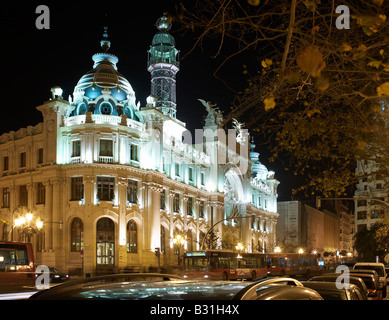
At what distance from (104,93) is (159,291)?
47.6 meters

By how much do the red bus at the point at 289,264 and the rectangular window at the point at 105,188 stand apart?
53.2 feet

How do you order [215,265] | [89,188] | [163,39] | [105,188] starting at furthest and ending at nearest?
[163,39] → [105,188] → [89,188] → [215,265]

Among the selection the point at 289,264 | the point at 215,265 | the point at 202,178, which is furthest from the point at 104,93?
the point at 289,264

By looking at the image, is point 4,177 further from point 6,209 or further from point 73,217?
point 73,217

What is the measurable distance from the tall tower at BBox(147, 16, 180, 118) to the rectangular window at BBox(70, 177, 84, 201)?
21.0m

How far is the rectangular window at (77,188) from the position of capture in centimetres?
4750

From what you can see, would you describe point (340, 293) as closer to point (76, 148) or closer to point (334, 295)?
point (334, 295)

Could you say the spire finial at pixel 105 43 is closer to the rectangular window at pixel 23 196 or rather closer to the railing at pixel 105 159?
the railing at pixel 105 159

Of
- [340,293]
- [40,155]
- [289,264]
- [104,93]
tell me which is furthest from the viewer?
[289,264]

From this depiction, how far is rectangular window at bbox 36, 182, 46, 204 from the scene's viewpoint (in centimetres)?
4969

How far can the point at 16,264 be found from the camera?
23.4 meters

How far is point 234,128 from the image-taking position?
7694cm
